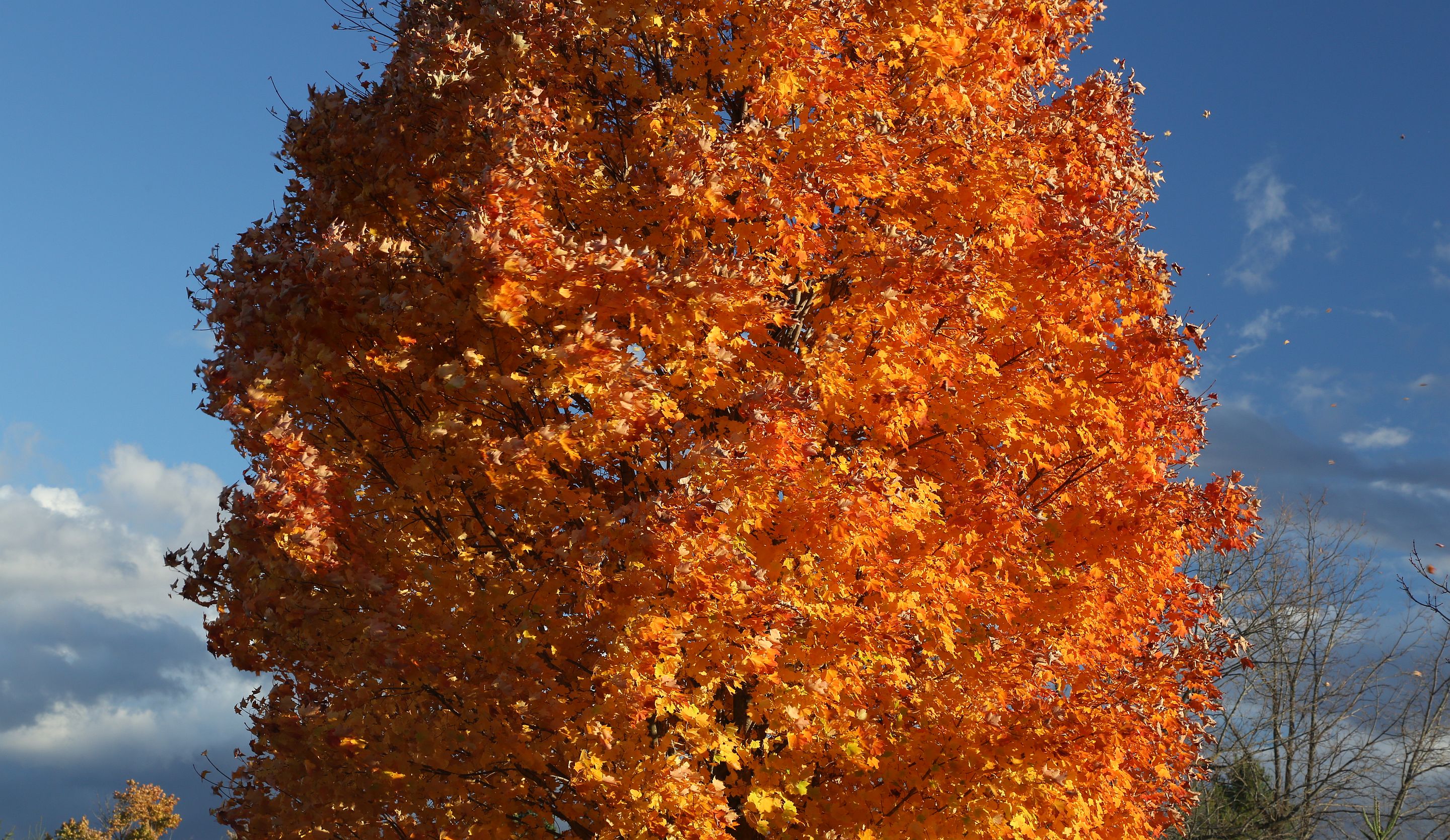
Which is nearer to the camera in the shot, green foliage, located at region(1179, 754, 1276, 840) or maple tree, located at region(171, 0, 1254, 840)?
maple tree, located at region(171, 0, 1254, 840)

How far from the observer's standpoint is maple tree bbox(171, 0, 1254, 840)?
7.30 m

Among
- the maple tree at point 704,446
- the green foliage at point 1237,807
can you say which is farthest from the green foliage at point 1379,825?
the maple tree at point 704,446

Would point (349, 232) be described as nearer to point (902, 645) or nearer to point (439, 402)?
point (439, 402)

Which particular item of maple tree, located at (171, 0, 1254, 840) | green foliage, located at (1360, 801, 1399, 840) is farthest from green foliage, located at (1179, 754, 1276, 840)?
maple tree, located at (171, 0, 1254, 840)

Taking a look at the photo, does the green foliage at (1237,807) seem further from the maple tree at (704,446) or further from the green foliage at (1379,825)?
the maple tree at (704,446)

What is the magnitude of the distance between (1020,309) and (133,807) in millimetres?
23696

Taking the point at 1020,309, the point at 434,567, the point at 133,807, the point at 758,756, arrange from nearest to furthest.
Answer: the point at 434,567
the point at 758,756
the point at 1020,309
the point at 133,807

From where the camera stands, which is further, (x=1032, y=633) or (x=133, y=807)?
(x=133, y=807)

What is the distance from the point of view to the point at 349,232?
891 cm

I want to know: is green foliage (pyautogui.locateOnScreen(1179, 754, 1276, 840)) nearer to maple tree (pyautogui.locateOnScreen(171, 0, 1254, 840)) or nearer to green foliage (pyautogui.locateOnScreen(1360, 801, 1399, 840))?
green foliage (pyautogui.locateOnScreen(1360, 801, 1399, 840))

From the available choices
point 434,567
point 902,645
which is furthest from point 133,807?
point 902,645

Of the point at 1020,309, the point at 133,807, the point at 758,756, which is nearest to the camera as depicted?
the point at 758,756

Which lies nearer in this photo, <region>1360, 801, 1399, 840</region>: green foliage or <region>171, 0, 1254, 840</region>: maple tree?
<region>171, 0, 1254, 840</region>: maple tree

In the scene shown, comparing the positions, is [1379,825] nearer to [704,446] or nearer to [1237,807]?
[1237,807]
